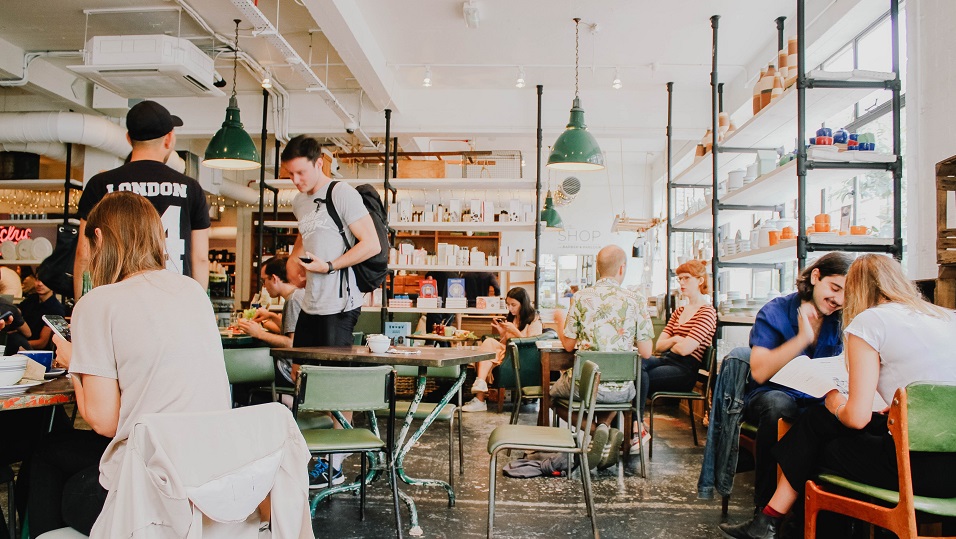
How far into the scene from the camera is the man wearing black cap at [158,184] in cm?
271

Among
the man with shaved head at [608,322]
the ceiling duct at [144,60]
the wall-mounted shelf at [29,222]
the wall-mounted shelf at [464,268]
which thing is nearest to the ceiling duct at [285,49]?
the ceiling duct at [144,60]

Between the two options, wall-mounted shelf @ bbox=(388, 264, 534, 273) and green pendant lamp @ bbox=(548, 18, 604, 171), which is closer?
green pendant lamp @ bbox=(548, 18, 604, 171)

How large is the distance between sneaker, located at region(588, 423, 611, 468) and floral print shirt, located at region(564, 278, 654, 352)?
1.78 ft

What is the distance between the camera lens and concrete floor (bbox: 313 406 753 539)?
319cm

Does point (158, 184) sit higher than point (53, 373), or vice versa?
point (158, 184)

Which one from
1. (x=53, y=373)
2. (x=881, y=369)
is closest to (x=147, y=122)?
(x=53, y=373)

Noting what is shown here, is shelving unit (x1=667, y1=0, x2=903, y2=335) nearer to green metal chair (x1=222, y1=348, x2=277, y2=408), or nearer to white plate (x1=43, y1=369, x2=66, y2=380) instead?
green metal chair (x1=222, y1=348, x2=277, y2=408)

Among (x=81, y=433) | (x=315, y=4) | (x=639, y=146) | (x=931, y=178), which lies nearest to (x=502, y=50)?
(x=315, y=4)

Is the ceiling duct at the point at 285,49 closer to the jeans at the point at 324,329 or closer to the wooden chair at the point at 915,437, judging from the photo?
the jeans at the point at 324,329

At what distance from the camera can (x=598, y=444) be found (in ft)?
13.1

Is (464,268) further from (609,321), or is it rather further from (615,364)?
(615,364)

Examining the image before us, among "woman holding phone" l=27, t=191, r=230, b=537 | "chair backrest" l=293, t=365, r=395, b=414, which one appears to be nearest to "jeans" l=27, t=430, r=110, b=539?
"woman holding phone" l=27, t=191, r=230, b=537

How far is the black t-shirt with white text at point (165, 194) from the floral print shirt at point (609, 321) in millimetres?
2478

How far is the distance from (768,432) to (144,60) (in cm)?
546
